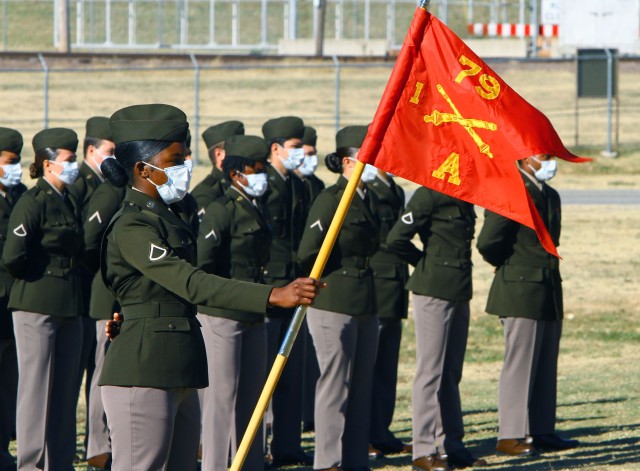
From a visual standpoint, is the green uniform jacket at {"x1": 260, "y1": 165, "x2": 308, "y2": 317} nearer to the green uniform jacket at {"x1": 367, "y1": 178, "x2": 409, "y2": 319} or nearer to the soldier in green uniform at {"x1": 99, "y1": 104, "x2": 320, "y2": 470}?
the green uniform jacket at {"x1": 367, "y1": 178, "x2": 409, "y2": 319}

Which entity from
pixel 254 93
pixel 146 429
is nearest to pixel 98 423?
pixel 146 429

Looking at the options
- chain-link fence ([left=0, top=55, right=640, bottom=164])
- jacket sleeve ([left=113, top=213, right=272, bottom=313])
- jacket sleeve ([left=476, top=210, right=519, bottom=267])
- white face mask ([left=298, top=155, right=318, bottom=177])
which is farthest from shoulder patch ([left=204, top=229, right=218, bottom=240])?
chain-link fence ([left=0, top=55, right=640, bottom=164])

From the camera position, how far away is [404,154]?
21.0 feet

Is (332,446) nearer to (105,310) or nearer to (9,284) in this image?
(105,310)

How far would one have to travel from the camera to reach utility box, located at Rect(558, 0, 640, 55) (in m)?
41.8

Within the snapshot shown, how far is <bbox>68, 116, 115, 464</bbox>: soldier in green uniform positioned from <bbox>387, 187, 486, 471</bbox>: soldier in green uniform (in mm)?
2037

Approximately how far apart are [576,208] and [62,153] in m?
14.7

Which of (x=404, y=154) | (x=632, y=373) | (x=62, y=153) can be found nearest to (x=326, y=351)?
(x=62, y=153)

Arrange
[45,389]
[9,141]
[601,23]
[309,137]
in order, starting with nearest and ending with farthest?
[45,389] → [9,141] → [309,137] → [601,23]

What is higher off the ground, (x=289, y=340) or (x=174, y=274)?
(x=174, y=274)

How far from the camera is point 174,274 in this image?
19.0 ft

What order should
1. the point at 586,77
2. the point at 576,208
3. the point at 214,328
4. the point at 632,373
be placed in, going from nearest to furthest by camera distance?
the point at 214,328
the point at 632,373
the point at 576,208
the point at 586,77

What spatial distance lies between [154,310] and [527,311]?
4.15 metres

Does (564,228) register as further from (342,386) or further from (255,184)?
(255,184)
